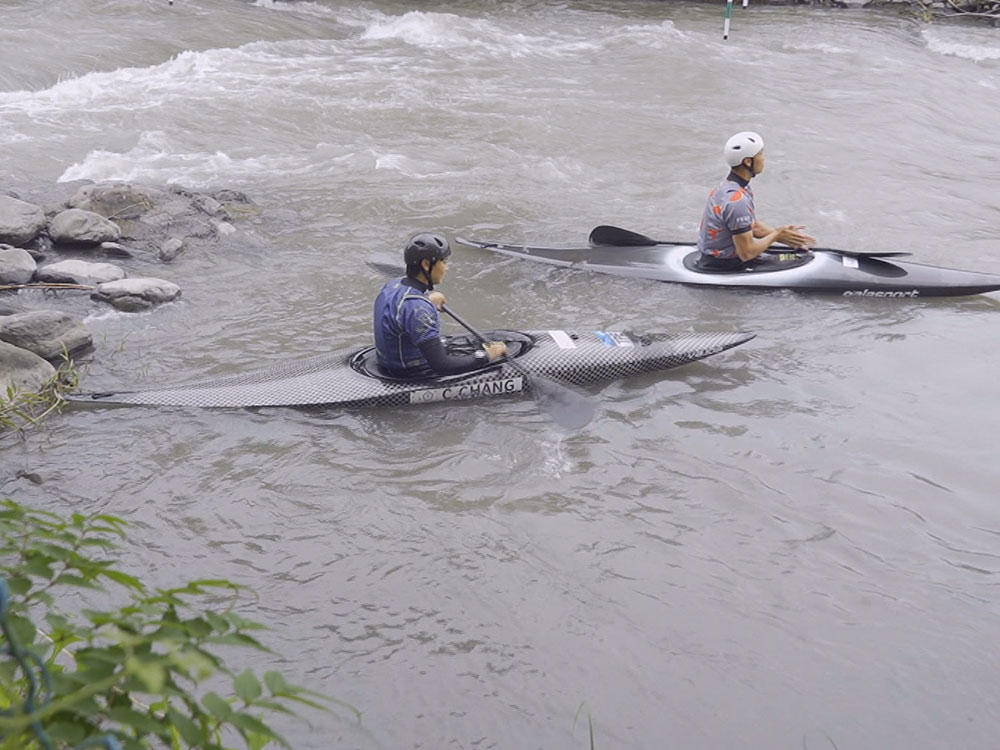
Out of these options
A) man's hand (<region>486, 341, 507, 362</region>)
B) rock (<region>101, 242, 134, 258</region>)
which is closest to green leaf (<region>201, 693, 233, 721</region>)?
man's hand (<region>486, 341, 507, 362</region>)

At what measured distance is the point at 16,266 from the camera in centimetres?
655

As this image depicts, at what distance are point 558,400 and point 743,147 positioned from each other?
2640 mm

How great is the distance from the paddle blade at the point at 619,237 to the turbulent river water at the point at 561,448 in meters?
0.45

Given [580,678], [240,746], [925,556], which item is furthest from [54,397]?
[925,556]

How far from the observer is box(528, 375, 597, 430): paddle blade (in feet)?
17.2

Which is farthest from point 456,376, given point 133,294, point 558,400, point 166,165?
point 166,165

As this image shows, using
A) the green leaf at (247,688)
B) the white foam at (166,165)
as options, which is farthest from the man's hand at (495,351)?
the white foam at (166,165)

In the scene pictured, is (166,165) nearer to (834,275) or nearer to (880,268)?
(834,275)

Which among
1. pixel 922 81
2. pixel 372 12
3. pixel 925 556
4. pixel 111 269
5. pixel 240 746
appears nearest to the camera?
pixel 240 746

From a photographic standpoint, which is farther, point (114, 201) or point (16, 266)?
point (114, 201)

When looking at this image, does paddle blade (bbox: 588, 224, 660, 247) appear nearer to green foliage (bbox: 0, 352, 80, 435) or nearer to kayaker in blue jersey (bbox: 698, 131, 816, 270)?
kayaker in blue jersey (bbox: 698, 131, 816, 270)

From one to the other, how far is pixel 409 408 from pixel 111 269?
2.94 metres

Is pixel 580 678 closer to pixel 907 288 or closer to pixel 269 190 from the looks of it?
pixel 907 288

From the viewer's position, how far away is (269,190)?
8945mm
